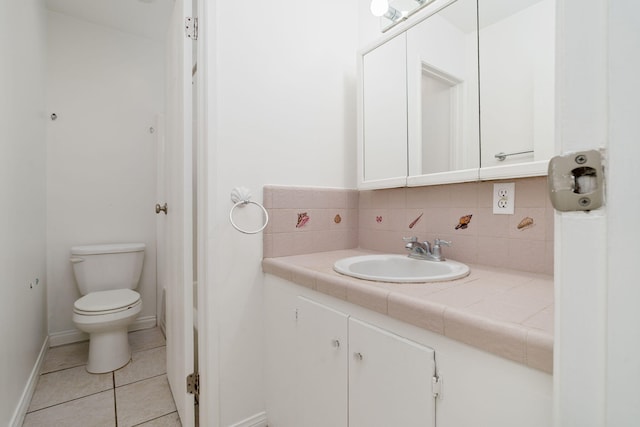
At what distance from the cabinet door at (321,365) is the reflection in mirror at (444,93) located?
73cm

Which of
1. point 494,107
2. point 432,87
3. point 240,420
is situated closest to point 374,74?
point 432,87

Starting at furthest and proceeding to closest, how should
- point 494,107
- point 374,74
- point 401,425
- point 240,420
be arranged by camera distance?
point 374,74 → point 240,420 → point 494,107 → point 401,425

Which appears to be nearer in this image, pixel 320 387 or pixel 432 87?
pixel 320 387

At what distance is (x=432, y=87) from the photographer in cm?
133

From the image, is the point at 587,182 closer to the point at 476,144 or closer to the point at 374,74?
the point at 476,144

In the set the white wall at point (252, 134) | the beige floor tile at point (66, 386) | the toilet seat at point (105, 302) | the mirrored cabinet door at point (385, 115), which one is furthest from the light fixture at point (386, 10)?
the beige floor tile at point (66, 386)

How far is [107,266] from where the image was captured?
7.07 ft

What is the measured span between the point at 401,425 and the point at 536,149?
941 millimetres

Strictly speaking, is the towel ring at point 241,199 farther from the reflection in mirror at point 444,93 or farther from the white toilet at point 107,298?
the white toilet at point 107,298

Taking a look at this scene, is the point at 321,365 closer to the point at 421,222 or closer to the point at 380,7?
the point at 421,222

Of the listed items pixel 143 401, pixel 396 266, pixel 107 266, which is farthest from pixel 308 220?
pixel 107 266

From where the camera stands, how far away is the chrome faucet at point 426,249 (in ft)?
4.03

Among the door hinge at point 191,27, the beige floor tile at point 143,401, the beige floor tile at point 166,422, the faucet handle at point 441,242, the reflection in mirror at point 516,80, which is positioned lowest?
the beige floor tile at point 166,422

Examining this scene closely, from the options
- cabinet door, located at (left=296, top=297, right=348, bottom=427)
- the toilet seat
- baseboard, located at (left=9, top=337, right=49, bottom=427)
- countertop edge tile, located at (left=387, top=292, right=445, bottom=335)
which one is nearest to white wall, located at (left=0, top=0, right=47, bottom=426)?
baseboard, located at (left=9, top=337, right=49, bottom=427)
